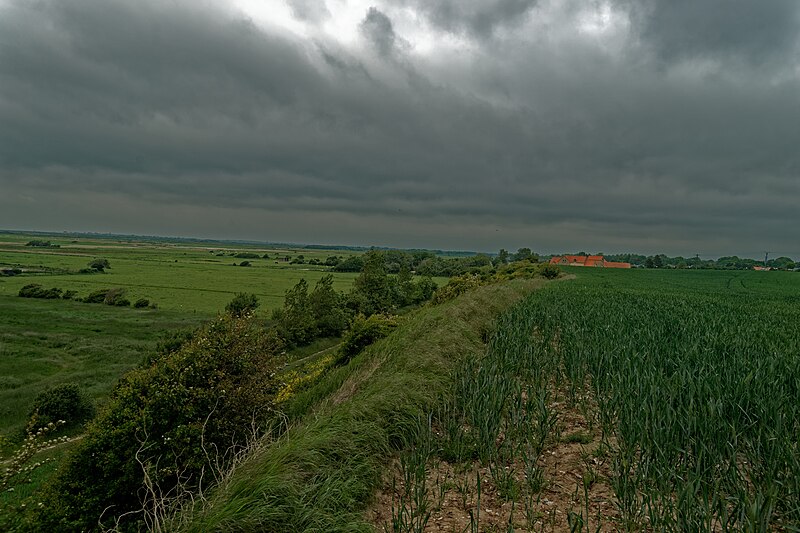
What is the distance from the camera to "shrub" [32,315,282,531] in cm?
701

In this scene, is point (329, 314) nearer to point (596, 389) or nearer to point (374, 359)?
point (374, 359)

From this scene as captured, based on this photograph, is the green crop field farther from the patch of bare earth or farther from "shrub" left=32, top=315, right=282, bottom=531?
"shrub" left=32, top=315, right=282, bottom=531

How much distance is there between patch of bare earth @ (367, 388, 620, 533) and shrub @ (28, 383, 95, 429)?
25.4 m

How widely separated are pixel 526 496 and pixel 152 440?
6.35 meters

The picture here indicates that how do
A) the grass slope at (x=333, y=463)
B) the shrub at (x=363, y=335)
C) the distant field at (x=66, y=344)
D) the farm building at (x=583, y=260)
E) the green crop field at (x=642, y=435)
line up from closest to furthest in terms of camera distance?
1. the green crop field at (x=642, y=435)
2. the grass slope at (x=333, y=463)
3. the shrub at (x=363, y=335)
4. the distant field at (x=66, y=344)
5. the farm building at (x=583, y=260)

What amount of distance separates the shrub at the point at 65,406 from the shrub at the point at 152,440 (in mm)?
19750

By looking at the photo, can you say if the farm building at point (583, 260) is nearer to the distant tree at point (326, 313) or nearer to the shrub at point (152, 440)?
the distant tree at point (326, 313)

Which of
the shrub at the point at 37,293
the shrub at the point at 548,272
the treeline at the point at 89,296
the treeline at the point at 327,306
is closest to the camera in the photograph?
the treeline at the point at 327,306

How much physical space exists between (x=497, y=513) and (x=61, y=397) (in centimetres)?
2735

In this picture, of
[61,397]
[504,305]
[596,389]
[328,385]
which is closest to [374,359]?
[328,385]

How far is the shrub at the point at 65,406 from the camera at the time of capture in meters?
22.4

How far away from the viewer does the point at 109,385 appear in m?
29.5

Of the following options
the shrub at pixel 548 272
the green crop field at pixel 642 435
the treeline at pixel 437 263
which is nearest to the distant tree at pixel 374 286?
the shrub at pixel 548 272

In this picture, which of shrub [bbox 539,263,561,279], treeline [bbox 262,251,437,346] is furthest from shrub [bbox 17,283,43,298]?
shrub [bbox 539,263,561,279]
